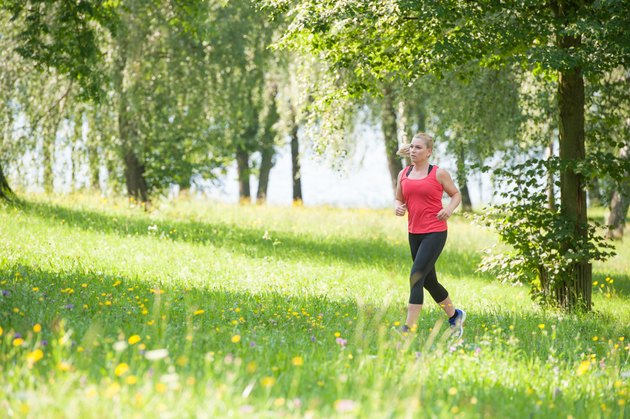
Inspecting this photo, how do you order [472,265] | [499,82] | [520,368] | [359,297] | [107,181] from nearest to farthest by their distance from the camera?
[520,368]
[359,297]
[499,82]
[472,265]
[107,181]

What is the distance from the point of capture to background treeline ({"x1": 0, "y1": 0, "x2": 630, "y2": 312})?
27.9 feet

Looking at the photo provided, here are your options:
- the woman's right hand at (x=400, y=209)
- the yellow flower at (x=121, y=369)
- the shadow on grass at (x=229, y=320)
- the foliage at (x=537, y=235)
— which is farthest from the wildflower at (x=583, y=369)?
the foliage at (x=537, y=235)

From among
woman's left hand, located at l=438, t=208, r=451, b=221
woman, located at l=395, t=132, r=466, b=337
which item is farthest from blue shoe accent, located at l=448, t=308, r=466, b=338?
woman's left hand, located at l=438, t=208, r=451, b=221

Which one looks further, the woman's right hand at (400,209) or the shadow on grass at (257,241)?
the shadow on grass at (257,241)

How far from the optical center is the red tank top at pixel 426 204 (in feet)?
22.1

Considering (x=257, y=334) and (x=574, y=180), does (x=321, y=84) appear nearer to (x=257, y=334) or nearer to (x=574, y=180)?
(x=574, y=180)

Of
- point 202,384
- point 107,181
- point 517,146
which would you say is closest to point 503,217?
point 517,146

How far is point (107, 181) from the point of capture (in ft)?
62.8

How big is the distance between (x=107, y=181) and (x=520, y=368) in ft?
51.1

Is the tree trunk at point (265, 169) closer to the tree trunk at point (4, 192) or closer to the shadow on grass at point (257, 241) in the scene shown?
the shadow on grass at point (257, 241)

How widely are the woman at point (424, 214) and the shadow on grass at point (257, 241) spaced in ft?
17.5

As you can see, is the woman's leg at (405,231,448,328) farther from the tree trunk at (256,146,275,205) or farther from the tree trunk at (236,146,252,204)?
the tree trunk at (256,146,275,205)

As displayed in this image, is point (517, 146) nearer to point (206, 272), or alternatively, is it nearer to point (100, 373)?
point (206, 272)

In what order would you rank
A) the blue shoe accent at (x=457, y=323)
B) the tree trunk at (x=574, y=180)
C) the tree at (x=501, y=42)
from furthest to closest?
the tree trunk at (x=574, y=180) → the tree at (x=501, y=42) → the blue shoe accent at (x=457, y=323)
